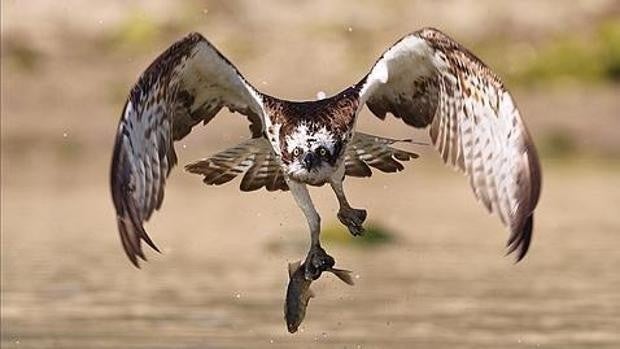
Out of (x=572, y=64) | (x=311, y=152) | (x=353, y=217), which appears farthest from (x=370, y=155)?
(x=572, y=64)

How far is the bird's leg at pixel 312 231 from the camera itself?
45.3ft

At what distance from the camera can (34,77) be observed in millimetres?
36781

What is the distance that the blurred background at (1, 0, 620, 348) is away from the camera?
17578 mm

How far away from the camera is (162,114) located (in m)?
13.4

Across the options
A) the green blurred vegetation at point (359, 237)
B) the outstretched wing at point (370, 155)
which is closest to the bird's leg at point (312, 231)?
the outstretched wing at point (370, 155)

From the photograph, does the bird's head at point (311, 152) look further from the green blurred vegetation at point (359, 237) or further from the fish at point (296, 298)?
the green blurred vegetation at point (359, 237)

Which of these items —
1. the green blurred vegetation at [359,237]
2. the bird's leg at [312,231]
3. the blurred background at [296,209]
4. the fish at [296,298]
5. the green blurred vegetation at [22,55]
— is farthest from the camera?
the green blurred vegetation at [22,55]

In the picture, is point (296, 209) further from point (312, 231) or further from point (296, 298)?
point (312, 231)

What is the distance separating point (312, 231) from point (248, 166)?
0.67 metres

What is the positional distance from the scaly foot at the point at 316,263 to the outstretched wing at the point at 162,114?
871 mm

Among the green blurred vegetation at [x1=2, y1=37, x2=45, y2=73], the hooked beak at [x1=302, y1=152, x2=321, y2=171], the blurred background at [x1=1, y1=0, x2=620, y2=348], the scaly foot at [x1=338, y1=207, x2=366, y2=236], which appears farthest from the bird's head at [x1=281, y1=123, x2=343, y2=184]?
the green blurred vegetation at [x1=2, y1=37, x2=45, y2=73]

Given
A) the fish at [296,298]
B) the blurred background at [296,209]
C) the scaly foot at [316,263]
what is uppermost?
the scaly foot at [316,263]

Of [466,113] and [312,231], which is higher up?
[466,113]

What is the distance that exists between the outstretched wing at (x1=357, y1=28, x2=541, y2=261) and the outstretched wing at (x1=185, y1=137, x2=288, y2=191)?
2.25 feet
